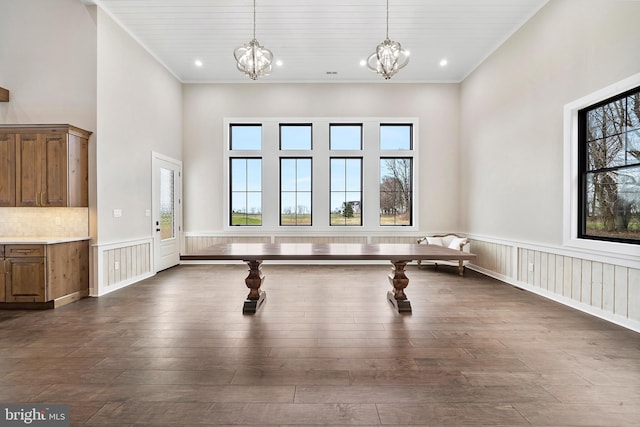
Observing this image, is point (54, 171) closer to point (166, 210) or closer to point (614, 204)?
point (166, 210)

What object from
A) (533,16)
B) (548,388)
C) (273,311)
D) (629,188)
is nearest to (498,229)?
(629,188)

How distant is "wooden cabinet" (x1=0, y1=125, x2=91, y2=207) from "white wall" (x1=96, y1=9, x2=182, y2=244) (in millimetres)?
402

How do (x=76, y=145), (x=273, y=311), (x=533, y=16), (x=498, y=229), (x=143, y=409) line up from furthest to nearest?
(x=498, y=229), (x=533, y=16), (x=76, y=145), (x=273, y=311), (x=143, y=409)

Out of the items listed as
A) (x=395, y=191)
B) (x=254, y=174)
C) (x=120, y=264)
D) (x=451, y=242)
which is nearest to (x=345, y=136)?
(x=395, y=191)

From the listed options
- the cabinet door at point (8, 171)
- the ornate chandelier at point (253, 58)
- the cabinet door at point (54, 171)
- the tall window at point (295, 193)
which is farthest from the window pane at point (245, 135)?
the cabinet door at point (8, 171)

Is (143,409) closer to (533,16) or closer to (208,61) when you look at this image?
(208,61)

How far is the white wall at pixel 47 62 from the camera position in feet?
13.9

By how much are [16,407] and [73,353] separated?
70cm

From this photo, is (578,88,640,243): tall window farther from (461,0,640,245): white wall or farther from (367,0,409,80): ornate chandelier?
(367,0,409,80): ornate chandelier

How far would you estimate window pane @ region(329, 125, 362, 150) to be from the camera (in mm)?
6801

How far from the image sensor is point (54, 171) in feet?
12.9

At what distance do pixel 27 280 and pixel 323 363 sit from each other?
3.71m

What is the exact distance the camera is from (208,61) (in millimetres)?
5844

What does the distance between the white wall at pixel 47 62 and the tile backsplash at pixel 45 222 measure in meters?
1.22
